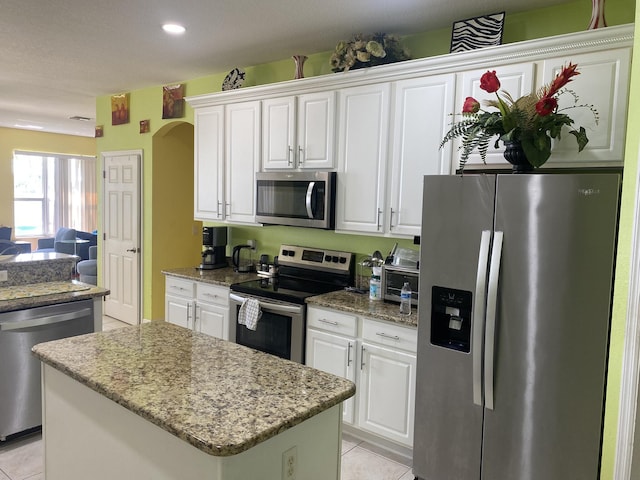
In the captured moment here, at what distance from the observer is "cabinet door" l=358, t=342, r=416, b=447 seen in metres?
2.69

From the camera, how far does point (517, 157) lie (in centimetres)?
222

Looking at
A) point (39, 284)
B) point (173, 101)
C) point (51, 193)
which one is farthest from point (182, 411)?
point (51, 193)

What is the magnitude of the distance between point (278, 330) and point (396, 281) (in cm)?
89

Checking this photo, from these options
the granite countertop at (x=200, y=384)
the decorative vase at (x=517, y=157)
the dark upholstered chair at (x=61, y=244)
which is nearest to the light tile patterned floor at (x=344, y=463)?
the granite countertop at (x=200, y=384)

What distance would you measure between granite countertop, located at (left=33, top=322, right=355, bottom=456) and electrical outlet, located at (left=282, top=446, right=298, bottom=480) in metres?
0.13

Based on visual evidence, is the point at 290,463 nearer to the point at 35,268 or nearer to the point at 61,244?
the point at 35,268

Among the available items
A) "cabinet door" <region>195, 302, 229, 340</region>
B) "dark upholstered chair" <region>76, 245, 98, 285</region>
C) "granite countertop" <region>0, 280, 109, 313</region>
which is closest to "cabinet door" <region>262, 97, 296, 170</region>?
"cabinet door" <region>195, 302, 229, 340</region>

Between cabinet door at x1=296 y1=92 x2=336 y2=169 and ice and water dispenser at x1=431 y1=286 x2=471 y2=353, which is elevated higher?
cabinet door at x1=296 y1=92 x2=336 y2=169

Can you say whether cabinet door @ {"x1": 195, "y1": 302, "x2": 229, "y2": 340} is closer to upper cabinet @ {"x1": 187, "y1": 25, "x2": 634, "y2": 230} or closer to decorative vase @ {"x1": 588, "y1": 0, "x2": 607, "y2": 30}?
upper cabinet @ {"x1": 187, "y1": 25, "x2": 634, "y2": 230}

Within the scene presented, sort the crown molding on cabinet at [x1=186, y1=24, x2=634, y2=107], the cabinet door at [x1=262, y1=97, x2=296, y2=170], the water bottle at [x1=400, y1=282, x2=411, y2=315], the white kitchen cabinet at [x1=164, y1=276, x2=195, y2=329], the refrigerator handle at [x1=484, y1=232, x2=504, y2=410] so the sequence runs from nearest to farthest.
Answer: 1. the refrigerator handle at [x1=484, y1=232, x2=504, y2=410]
2. the crown molding on cabinet at [x1=186, y1=24, x2=634, y2=107]
3. the water bottle at [x1=400, y1=282, x2=411, y2=315]
4. the cabinet door at [x1=262, y1=97, x2=296, y2=170]
5. the white kitchen cabinet at [x1=164, y1=276, x2=195, y2=329]

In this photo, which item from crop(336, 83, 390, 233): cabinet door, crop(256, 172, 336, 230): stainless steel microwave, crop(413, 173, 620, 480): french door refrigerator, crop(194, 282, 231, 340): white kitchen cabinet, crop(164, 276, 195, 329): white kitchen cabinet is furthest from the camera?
crop(164, 276, 195, 329): white kitchen cabinet

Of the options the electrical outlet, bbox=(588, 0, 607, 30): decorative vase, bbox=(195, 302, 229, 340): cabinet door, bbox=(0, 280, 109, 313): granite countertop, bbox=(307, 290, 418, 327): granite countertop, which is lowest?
bbox=(195, 302, 229, 340): cabinet door

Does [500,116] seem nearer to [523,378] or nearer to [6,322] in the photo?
[523,378]

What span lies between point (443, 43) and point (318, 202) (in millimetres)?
1351
